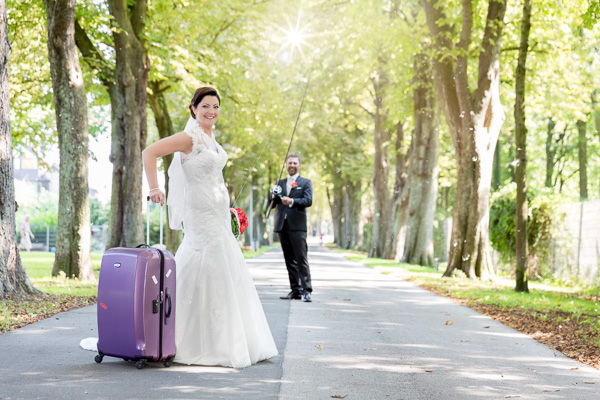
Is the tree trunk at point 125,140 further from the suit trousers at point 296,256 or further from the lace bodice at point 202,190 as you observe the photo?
the lace bodice at point 202,190

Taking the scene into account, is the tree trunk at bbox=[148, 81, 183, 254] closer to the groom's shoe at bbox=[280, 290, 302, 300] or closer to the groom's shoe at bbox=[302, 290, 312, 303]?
the groom's shoe at bbox=[280, 290, 302, 300]

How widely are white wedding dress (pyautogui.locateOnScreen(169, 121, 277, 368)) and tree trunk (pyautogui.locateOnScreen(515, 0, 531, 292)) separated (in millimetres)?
9012

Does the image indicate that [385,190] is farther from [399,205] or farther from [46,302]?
[46,302]

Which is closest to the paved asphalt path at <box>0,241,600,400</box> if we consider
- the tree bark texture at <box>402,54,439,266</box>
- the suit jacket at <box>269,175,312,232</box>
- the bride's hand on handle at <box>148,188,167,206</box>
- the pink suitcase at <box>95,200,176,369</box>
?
the pink suitcase at <box>95,200,176,369</box>

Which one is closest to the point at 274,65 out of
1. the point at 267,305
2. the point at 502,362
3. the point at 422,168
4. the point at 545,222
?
the point at 422,168

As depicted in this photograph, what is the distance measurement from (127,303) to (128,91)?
13.5 metres

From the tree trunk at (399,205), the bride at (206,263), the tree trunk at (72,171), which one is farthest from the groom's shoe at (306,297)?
the tree trunk at (399,205)

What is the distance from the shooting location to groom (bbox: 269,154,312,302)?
12.1 meters

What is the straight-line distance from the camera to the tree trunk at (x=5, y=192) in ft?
34.5

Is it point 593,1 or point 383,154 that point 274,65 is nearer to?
point 383,154

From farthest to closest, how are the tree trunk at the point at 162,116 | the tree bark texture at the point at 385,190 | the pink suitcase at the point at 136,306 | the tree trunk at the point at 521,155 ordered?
the tree bark texture at the point at 385,190 < the tree trunk at the point at 162,116 < the tree trunk at the point at 521,155 < the pink suitcase at the point at 136,306

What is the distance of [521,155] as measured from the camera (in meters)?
15.0

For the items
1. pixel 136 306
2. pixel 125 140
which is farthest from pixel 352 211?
pixel 136 306

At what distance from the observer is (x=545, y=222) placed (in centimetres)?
2052
